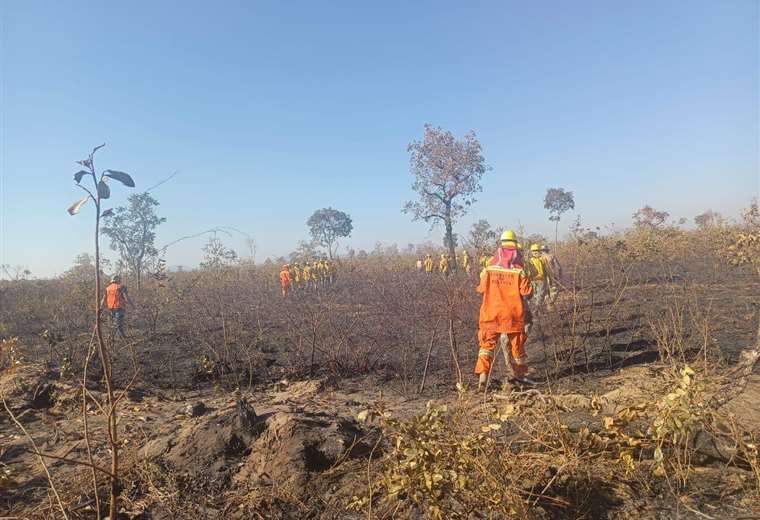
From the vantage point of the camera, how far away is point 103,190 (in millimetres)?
1942

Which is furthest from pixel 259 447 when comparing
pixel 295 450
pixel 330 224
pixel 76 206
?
pixel 330 224

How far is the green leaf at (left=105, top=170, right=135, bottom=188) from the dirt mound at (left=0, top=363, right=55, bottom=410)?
4923 millimetres

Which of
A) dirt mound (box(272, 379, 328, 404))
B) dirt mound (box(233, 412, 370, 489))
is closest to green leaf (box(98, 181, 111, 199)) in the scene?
dirt mound (box(233, 412, 370, 489))

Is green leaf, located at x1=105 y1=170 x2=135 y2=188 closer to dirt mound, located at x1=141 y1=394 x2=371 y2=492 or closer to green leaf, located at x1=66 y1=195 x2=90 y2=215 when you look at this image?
green leaf, located at x1=66 y1=195 x2=90 y2=215

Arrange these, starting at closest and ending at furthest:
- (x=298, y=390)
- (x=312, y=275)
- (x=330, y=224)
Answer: (x=298, y=390) < (x=312, y=275) < (x=330, y=224)

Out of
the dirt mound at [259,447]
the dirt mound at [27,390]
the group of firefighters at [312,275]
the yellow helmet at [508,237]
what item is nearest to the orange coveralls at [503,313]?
the yellow helmet at [508,237]

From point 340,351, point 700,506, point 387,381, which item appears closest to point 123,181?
point 700,506

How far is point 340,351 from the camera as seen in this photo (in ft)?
→ 22.2

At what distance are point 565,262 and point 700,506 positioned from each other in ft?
58.7

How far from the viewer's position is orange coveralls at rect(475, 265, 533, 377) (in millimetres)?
4430

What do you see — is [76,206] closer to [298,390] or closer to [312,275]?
[298,390]

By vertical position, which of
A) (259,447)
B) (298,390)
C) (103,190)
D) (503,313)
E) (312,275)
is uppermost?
(103,190)

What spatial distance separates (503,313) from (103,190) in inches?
148

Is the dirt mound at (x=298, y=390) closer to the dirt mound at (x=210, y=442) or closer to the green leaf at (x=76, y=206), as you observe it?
the dirt mound at (x=210, y=442)
